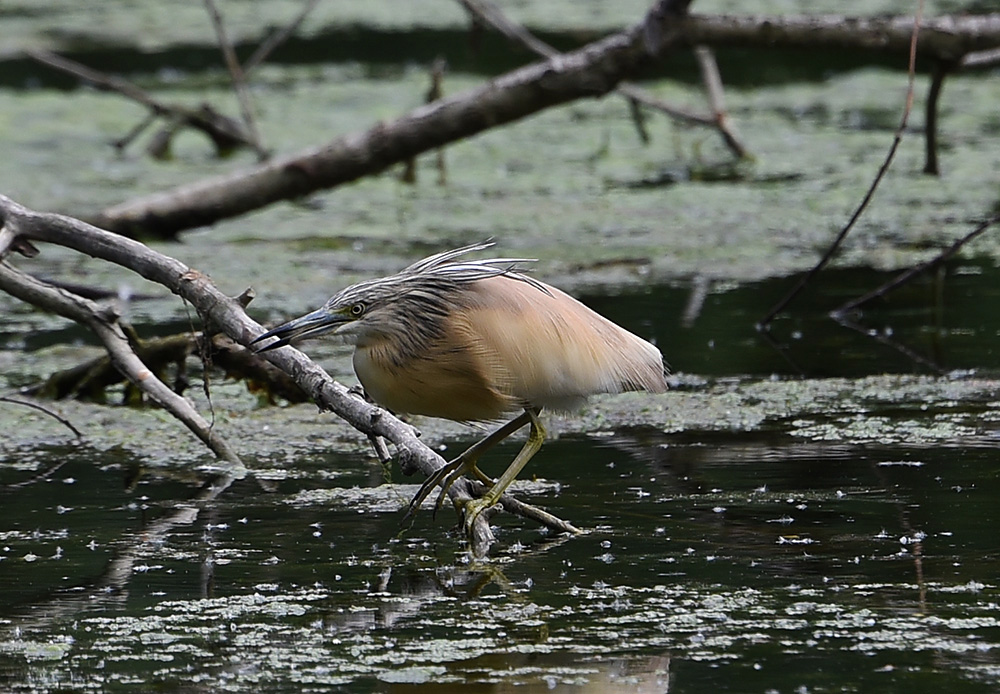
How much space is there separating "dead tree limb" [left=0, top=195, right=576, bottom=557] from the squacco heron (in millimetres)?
118

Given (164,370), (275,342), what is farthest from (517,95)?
(275,342)

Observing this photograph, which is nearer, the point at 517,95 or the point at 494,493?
the point at 494,493

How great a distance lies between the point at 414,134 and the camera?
29.9 feet

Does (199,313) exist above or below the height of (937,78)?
below

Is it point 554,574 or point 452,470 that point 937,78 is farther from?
point 554,574

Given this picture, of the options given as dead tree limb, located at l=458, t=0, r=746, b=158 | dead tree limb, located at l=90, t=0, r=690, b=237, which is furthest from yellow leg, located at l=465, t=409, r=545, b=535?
dead tree limb, located at l=458, t=0, r=746, b=158

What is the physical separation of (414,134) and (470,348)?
4935 millimetres

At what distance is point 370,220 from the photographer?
11125mm

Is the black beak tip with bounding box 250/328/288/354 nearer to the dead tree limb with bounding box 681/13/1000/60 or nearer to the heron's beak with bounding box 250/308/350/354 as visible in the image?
the heron's beak with bounding box 250/308/350/354

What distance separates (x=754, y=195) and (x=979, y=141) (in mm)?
2446

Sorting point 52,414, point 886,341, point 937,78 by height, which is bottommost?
point 886,341

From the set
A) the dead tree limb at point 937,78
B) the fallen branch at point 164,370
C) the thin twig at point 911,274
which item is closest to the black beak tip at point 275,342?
the fallen branch at point 164,370

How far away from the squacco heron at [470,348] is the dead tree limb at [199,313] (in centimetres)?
12

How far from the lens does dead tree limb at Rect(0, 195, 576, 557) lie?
4586 mm
